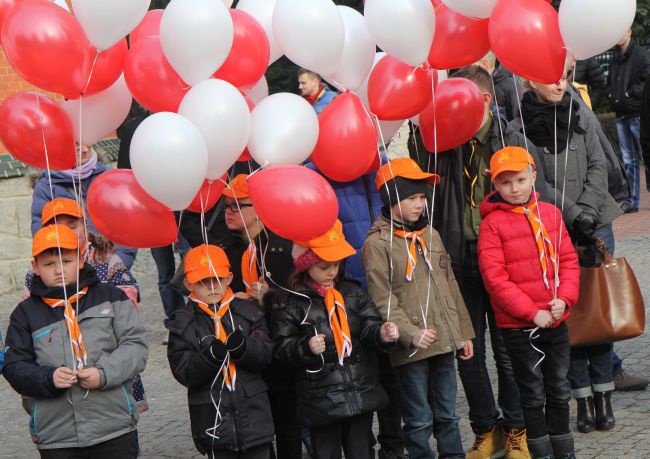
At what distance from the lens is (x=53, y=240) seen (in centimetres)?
498

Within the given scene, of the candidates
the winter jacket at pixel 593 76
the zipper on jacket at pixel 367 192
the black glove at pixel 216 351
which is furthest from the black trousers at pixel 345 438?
the winter jacket at pixel 593 76

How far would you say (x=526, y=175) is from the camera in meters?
5.49

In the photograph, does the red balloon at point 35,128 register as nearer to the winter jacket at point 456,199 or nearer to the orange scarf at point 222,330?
the orange scarf at point 222,330

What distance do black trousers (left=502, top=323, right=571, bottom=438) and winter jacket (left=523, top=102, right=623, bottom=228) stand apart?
0.92m

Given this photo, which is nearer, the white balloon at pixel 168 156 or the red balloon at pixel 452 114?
the white balloon at pixel 168 156

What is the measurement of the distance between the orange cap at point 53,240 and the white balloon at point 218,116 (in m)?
0.78

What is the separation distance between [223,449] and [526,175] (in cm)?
199

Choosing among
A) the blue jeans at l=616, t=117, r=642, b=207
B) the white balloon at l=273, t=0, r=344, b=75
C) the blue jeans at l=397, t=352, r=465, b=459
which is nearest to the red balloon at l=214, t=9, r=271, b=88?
the white balloon at l=273, t=0, r=344, b=75

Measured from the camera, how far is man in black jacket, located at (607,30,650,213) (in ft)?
40.8

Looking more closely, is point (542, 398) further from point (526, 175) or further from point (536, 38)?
point (536, 38)

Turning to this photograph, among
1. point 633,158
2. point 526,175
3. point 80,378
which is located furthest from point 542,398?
point 633,158

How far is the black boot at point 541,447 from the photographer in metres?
5.59

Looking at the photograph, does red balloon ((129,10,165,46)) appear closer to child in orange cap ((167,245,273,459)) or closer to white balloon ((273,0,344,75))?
white balloon ((273,0,344,75))

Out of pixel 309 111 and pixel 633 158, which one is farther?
pixel 633 158
